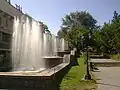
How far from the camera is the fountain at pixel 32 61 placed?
36.3 feet

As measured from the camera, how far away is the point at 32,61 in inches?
1060

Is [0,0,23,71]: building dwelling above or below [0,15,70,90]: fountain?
above

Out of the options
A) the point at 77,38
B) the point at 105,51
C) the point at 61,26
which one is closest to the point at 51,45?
the point at 77,38

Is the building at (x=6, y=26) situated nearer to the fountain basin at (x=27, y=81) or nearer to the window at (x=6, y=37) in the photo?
the window at (x=6, y=37)

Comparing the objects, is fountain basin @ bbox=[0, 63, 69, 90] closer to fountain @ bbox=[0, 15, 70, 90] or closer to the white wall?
fountain @ bbox=[0, 15, 70, 90]

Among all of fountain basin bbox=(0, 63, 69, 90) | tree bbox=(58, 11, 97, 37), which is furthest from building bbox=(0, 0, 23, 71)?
tree bbox=(58, 11, 97, 37)

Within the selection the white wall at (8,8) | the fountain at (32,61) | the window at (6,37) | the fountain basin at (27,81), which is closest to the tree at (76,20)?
the white wall at (8,8)

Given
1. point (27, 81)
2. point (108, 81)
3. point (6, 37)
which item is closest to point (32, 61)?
point (108, 81)

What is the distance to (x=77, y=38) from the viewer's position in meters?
61.3

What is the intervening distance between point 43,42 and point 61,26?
59566 mm

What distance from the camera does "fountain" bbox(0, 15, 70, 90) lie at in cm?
1108

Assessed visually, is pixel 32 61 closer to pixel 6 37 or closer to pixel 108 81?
pixel 108 81

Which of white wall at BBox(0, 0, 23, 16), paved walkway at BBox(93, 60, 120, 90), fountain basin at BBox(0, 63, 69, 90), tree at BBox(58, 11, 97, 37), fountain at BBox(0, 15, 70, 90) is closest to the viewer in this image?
fountain basin at BBox(0, 63, 69, 90)

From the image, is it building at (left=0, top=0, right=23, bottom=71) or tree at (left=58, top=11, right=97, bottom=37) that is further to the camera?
tree at (left=58, top=11, right=97, bottom=37)
